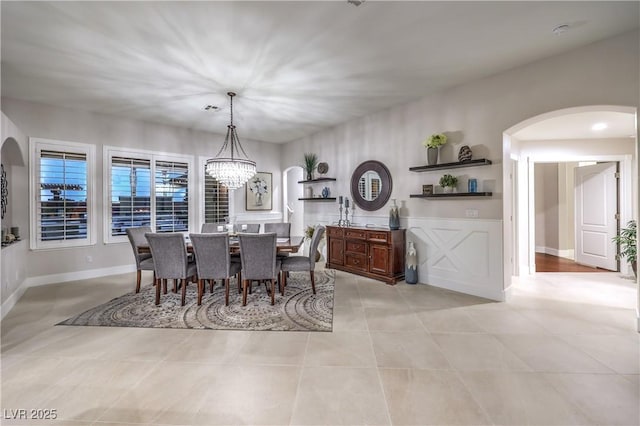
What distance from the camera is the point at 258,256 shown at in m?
3.56

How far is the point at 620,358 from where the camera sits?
2.31 m

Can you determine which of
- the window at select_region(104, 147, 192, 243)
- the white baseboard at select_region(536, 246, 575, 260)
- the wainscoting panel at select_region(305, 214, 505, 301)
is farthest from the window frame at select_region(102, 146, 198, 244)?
the white baseboard at select_region(536, 246, 575, 260)

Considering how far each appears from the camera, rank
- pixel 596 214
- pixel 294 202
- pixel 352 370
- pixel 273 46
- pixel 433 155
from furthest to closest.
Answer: pixel 294 202 < pixel 596 214 < pixel 433 155 < pixel 273 46 < pixel 352 370

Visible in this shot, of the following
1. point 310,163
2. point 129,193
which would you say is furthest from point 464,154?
point 129,193

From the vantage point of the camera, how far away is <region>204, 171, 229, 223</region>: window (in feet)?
20.5

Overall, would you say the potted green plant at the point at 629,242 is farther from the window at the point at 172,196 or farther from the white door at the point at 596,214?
the window at the point at 172,196

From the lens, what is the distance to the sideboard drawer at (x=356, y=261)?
4875mm

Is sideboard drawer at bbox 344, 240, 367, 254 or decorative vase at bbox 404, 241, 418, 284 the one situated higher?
sideboard drawer at bbox 344, 240, 367, 254

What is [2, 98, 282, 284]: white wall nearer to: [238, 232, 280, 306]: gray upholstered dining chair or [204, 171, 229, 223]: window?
[204, 171, 229, 223]: window

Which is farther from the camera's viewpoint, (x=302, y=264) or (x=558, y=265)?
(x=558, y=265)

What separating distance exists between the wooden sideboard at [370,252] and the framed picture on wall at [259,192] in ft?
8.06

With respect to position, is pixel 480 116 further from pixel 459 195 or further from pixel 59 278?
pixel 59 278

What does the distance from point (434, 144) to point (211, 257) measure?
11.4 ft

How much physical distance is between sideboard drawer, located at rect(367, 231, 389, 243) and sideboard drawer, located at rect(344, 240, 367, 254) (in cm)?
19
